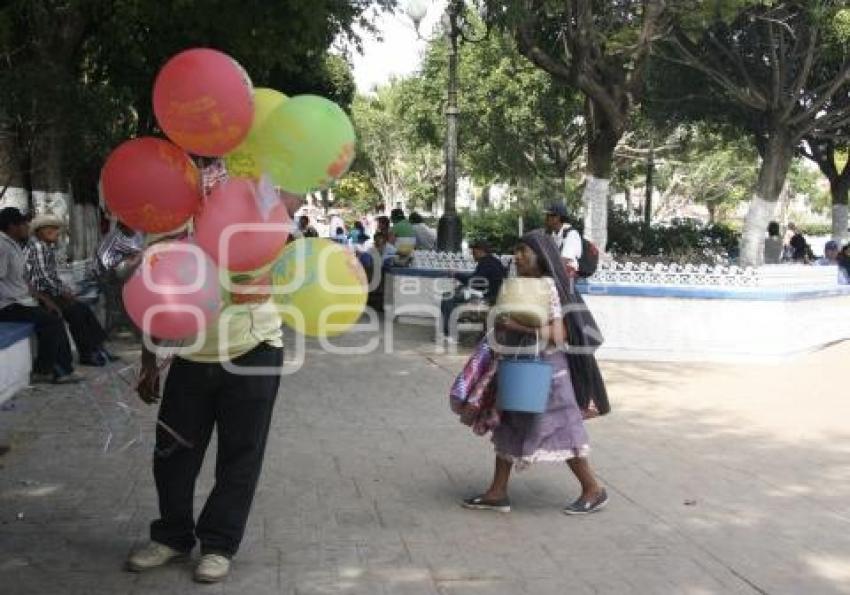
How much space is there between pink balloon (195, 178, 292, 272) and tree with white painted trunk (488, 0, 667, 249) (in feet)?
28.2

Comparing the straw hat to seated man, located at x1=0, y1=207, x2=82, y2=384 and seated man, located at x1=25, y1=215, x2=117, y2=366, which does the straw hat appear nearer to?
seated man, located at x1=25, y1=215, x2=117, y2=366

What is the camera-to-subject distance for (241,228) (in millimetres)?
3736

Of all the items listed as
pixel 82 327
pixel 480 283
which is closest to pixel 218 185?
pixel 82 327

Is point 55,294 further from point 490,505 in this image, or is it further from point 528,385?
point 528,385

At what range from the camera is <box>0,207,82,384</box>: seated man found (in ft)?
27.3

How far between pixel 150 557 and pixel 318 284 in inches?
55.2

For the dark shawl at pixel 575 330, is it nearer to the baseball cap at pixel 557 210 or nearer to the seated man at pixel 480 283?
the baseball cap at pixel 557 210

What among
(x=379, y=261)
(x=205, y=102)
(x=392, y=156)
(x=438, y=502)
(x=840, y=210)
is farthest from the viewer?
(x=392, y=156)

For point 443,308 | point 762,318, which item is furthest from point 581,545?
point 443,308

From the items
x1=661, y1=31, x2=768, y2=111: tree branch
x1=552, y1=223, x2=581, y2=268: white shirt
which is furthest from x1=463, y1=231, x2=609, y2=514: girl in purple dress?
x1=661, y1=31, x2=768, y2=111: tree branch

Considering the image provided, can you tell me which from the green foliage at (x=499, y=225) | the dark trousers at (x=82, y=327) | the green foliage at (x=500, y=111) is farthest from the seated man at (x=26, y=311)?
the green foliage at (x=500, y=111)

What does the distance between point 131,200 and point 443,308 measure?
8.77 m

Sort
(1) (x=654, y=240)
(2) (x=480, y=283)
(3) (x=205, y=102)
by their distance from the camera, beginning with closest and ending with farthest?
(3) (x=205, y=102)
(2) (x=480, y=283)
(1) (x=654, y=240)

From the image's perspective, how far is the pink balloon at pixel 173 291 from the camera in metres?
3.61
